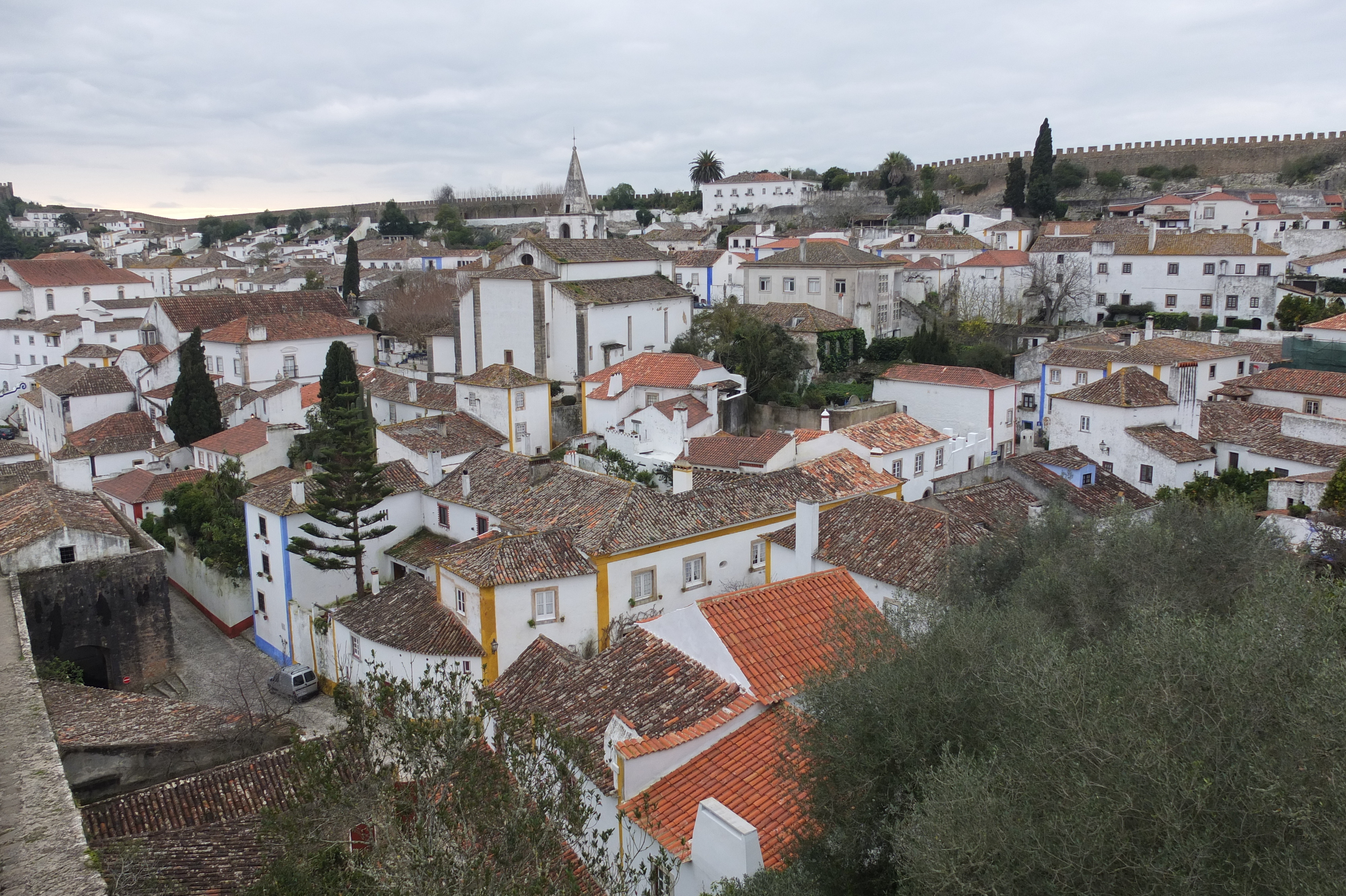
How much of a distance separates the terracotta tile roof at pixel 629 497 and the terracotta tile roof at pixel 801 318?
1338cm

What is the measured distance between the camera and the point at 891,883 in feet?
26.6

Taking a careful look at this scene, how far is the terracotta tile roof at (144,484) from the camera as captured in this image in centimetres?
2792

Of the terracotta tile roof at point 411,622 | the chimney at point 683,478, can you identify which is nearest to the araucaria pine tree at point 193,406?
the terracotta tile roof at point 411,622

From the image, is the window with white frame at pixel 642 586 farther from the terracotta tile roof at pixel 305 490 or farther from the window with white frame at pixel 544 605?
the terracotta tile roof at pixel 305 490

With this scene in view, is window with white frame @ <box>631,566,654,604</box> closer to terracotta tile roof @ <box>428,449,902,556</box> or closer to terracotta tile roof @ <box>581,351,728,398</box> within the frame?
terracotta tile roof @ <box>428,449,902,556</box>

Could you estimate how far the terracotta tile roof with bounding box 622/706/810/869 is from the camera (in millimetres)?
9188

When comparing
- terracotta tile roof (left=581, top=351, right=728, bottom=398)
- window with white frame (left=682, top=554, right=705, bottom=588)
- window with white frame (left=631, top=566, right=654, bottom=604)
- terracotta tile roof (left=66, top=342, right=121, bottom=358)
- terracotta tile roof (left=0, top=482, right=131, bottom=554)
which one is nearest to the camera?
window with white frame (left=631, top=566, right=654, bottom=604)

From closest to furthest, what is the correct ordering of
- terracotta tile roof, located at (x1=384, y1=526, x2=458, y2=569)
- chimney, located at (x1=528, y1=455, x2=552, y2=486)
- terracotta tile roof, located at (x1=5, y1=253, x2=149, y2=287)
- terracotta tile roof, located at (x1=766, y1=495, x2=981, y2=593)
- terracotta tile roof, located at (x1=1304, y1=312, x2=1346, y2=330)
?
terracotta tile roof, located at (x1=766, y1=495, x2=981, y2=593) → terracotta tile roof, located at (x1=384, y1=526, x2=458, y2=569) → chimney, located at (x1=528, y1=455, x2=552, y2=486) → terracotta tile roof, located at (x1=1304, y1=312, x2=1346, y2=330) → terracotta tile roof, located at (x1=5, y1=253, x2=149, y2=287)

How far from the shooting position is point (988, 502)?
814 inches

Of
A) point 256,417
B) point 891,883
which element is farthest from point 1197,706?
point 256,417

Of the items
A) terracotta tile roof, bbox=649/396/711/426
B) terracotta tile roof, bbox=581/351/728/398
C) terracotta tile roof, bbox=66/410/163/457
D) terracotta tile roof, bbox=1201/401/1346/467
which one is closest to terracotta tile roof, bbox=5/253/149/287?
terracotta tile roof, bbox=66/410/163/457

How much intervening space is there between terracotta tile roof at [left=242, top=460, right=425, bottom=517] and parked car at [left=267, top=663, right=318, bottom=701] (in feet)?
10.8

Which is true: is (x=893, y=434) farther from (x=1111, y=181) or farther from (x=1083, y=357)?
(x=1111, y=181)

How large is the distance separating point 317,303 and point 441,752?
1643 inches
